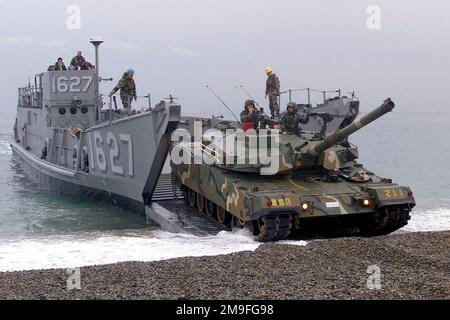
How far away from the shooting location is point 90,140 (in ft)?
54.4

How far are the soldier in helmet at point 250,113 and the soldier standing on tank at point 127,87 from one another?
15.0 ft

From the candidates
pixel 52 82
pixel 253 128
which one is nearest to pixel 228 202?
pixel 253 128

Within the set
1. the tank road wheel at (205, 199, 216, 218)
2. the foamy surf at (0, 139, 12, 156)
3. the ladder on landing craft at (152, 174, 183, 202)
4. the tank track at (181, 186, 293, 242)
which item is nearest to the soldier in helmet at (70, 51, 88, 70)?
the ladder on landing craft at (152, 174, 183, 202)

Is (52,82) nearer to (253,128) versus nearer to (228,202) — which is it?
(253,128)

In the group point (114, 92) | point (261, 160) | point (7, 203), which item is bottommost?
point (7, 203)

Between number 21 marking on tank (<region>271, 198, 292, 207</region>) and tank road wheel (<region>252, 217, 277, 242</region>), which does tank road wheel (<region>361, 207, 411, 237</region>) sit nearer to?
number 21 marking on tank (<region>271, 198, 292, 207</region>)

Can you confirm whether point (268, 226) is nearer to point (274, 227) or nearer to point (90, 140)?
point (274, 227)

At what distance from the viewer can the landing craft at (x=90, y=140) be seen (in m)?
13.7

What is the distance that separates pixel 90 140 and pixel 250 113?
16.6ft

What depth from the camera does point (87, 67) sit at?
20281 millimetres

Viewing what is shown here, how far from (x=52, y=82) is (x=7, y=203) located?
3.72m

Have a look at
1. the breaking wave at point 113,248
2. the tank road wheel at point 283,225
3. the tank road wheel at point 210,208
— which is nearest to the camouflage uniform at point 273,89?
the tank road wheel at point 210,208

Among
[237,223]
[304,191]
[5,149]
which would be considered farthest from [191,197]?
[5,149]

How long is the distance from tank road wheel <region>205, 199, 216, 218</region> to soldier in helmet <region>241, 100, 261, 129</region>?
5.74 ft
